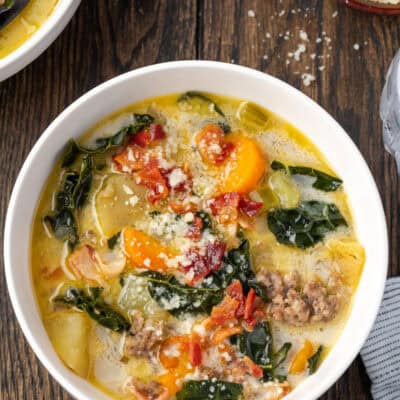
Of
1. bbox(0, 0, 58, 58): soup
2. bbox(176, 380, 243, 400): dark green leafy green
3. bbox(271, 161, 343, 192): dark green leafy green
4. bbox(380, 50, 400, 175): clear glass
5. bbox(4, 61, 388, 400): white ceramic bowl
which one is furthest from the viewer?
bbox(0, 0, 58, 58): soup

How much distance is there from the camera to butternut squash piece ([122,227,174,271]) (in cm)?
303

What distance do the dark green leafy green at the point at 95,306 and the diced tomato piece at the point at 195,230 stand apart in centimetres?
38

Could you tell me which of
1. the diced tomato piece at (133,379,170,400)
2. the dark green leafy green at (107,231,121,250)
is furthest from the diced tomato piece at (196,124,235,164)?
the diced tomato piece at (133,379,170,400)

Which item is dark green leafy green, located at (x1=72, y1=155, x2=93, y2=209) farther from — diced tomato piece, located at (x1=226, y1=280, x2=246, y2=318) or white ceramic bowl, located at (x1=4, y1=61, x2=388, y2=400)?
diced tomato piece, located at (x1=226, y1=280, x2=246, y2=318)

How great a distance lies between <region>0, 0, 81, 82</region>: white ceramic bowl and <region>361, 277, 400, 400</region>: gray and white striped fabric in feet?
5.36

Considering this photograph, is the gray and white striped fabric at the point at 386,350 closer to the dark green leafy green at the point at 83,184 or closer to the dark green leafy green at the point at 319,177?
the dark green leafy green at the point at 319,177

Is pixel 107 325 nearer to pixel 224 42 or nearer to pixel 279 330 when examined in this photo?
pixel 279 330

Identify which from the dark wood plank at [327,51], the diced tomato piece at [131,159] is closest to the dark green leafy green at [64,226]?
the diced tomato piece at [131,159]

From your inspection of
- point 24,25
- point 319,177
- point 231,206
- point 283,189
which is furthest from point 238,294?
point 24,25

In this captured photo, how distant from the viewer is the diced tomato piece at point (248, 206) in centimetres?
306

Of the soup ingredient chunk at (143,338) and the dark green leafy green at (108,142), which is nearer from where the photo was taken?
the soup ingredient chunk at (143,338)

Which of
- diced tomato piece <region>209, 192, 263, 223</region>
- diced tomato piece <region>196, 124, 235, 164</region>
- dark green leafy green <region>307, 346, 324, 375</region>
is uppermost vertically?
diced tomato piece <region>196, 124, 235, 164</region>

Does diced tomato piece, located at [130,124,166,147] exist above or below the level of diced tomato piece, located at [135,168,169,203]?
above

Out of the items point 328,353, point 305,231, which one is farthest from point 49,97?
point 328,353
